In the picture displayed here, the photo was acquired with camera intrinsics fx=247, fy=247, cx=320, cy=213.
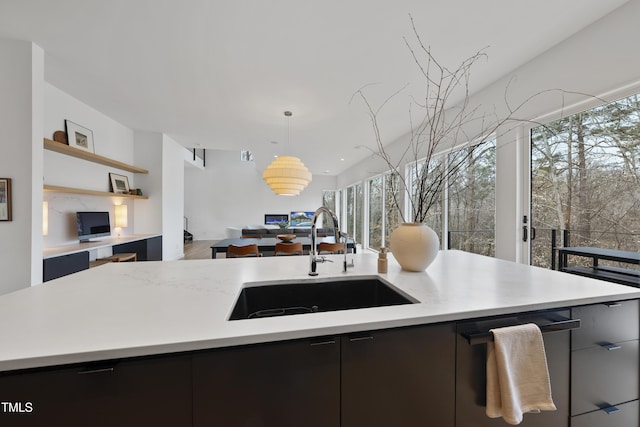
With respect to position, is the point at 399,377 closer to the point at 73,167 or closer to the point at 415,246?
the point at 415,246

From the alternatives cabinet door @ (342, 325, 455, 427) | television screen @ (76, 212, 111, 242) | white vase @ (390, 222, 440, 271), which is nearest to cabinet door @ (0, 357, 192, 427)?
cabinet door @ (342, 325, 455, 427)

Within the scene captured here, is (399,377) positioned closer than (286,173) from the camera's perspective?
Yes

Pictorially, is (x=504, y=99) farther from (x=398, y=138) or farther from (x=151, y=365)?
(x=151, y=365)

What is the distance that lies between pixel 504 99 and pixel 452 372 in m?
2.91

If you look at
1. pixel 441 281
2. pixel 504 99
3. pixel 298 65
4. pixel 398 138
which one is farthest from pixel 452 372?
pixel 398 138

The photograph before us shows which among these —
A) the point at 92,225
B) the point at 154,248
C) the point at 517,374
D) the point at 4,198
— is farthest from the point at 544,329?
the point at 154,248

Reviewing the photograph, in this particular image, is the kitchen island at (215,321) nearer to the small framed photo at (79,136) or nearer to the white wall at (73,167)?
the white wall at (73,167)

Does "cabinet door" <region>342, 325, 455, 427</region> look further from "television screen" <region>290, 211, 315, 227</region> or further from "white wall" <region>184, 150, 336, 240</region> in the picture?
"white wall" <region>184, 150, 336, 240</region>

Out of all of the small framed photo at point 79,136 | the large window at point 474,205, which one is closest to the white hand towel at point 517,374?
the large window at point 474,205

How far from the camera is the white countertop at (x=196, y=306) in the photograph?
0.61 meters

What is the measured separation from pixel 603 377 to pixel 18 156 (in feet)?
13.5

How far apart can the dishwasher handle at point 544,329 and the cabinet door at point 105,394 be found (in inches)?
33.2

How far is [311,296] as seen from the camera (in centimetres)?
Result: 125

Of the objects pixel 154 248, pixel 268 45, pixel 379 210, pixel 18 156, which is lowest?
pixel 154 248
